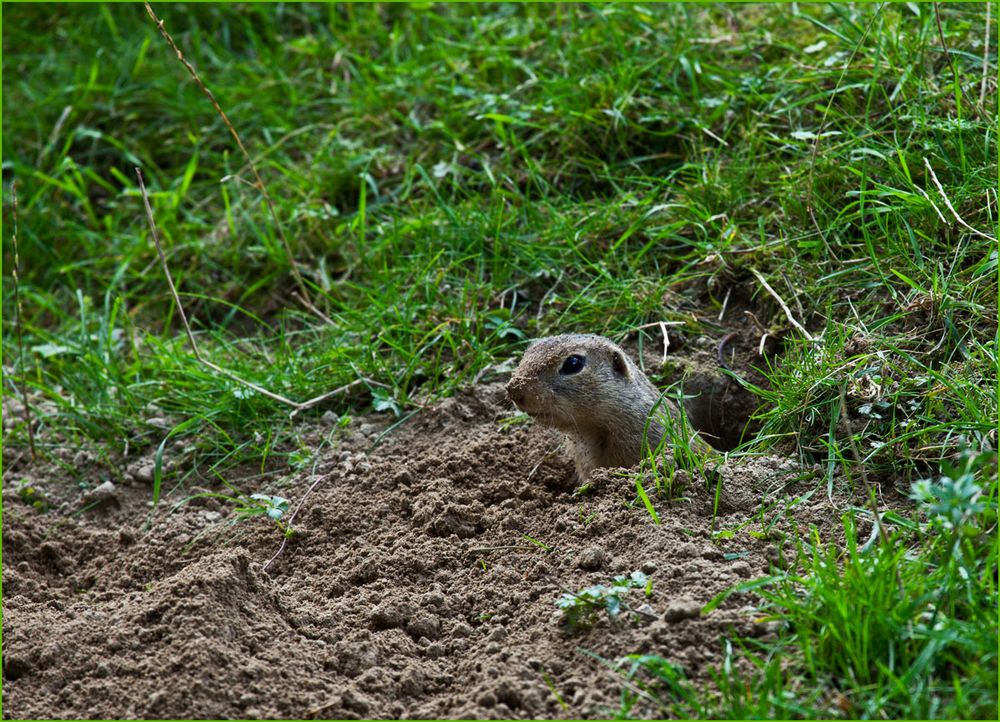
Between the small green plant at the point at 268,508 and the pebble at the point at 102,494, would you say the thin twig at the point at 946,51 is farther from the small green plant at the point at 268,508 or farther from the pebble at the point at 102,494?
the pebble at the point at 102,494

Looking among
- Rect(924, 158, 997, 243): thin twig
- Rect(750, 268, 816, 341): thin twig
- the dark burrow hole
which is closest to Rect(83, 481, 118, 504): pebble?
the dark burrow hole

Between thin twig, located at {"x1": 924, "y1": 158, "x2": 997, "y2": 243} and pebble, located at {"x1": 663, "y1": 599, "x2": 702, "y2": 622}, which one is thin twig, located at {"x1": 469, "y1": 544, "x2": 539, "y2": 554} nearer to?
pebble, located at {"x1": 663, "y1": 599, "x2": 702, "y2": 622}

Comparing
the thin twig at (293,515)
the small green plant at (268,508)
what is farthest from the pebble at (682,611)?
the small green plant at (268,508)

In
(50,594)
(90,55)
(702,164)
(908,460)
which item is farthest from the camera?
(90,55)

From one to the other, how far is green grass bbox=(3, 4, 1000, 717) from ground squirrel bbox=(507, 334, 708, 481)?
1.32 ft

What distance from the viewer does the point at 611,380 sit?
391 centimetres

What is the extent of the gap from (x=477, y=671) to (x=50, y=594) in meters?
1.55

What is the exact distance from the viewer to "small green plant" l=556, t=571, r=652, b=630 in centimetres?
290

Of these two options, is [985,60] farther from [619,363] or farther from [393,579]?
[393,579]

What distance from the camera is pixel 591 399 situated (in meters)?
3.87

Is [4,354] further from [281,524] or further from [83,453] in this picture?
[281,524]

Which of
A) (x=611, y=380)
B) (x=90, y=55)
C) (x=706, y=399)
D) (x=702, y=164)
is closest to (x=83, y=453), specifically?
(x=611, y=380)

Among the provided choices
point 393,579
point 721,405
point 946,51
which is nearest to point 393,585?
point 393,579

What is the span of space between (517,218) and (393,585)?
2072 millimetres
